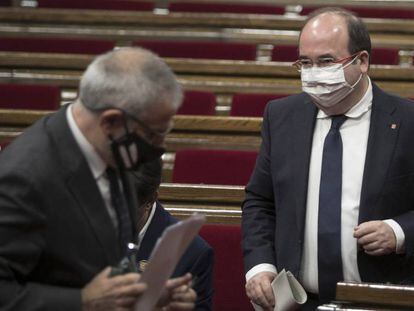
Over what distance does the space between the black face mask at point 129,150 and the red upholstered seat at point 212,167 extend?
0.59m

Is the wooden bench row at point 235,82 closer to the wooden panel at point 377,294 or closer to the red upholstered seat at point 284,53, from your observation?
the red upholstered seat at point 284,53

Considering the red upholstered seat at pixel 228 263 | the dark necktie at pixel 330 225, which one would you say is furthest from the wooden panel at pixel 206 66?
the dark necktie at pixel 330 225

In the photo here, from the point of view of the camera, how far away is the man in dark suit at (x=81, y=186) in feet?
1.96

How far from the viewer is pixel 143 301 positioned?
620 millimetres

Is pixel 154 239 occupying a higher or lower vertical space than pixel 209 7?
lower

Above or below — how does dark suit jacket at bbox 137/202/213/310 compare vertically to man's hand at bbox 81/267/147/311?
below

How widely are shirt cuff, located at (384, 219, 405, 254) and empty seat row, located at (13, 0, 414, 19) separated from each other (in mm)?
1218

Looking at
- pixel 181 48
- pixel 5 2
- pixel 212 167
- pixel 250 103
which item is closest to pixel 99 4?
pixel 5 2

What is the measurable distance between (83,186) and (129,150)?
0.13 ft

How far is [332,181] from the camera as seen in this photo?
0.89 m

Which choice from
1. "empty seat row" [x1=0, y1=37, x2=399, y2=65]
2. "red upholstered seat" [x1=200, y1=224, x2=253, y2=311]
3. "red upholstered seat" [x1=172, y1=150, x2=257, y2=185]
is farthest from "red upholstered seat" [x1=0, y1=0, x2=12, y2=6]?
"red upholstered seat" [x1=200, y1=224, x2=253, y2=311]

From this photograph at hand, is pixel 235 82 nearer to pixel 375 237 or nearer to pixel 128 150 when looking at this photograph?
pixel 375 237

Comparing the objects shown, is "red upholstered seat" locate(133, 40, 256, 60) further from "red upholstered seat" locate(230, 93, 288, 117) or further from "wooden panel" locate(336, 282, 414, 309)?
"wooden panel" locate(336, 282, 414, 309)

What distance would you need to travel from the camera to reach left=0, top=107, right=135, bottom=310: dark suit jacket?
0.59 m
